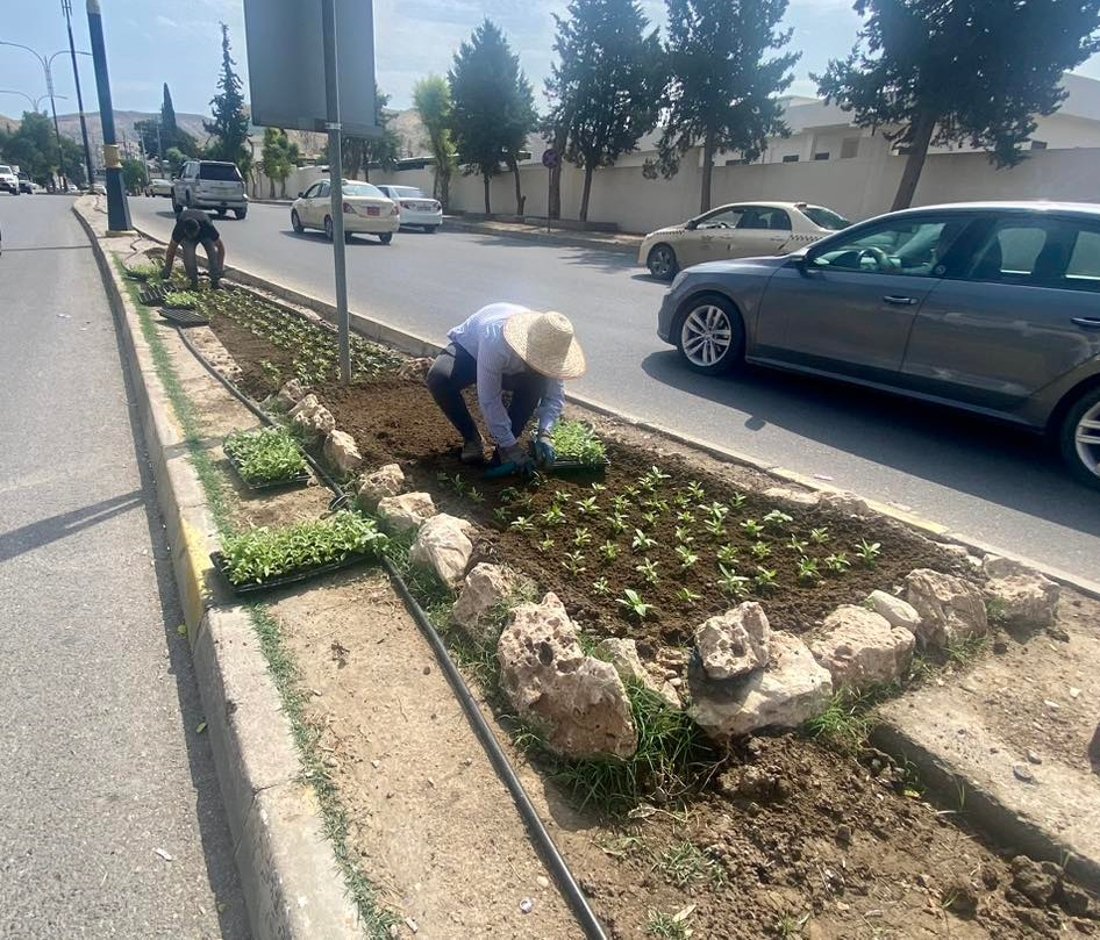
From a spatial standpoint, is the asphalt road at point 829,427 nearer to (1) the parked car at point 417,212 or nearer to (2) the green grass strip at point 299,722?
(2) the green grass strip at point 299,722

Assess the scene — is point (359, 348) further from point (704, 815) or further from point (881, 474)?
point (704, 815)

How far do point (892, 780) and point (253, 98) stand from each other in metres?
5.08

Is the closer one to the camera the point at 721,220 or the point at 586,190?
the point at 721,220

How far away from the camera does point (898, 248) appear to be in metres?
5.48

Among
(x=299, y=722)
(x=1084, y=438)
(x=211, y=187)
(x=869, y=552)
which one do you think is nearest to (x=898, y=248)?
(x=1084, y=438)

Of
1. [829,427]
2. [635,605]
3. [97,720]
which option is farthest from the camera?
[829,427]

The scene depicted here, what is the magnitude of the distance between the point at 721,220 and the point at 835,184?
912 centimetres

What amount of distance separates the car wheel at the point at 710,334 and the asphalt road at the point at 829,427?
165mm

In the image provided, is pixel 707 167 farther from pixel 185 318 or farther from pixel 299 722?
pixel 299 722

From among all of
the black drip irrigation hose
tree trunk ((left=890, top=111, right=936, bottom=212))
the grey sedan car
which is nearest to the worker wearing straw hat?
the black drip irrigation hose

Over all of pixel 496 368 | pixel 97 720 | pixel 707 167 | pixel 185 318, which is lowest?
pixel 97 720

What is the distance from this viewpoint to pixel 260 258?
51.3ft

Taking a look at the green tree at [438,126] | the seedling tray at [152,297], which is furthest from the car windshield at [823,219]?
the green tree at [438,126]

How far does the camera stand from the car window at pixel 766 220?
13.2m
